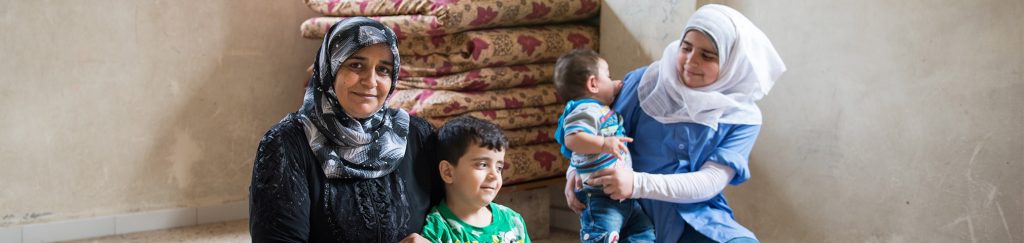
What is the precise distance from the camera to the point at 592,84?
3.11m

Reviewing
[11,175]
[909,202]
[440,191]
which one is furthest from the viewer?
[11,175]

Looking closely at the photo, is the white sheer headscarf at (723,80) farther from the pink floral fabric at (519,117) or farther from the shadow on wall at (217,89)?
the shadow on wall at (217,89)

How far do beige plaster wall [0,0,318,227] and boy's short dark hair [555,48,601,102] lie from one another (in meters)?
2.22

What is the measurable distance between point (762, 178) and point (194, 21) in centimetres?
259

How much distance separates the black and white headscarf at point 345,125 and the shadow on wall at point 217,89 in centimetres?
247

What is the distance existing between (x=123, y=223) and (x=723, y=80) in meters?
2.97

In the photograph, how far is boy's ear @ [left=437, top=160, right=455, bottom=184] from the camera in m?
2.49

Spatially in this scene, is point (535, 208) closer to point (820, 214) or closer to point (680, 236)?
point (820, 214)

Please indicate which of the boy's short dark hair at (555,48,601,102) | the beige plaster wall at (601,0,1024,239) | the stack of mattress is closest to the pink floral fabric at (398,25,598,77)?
the stack of mattress

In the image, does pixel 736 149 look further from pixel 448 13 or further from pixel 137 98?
pixel 137 98

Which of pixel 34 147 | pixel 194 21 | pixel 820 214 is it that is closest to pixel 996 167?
pixel 820 214

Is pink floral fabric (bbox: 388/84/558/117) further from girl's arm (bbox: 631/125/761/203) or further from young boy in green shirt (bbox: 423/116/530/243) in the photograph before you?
young boy in green shirt (bbox: 423/116/530/243)

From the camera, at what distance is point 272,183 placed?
225 centimetres

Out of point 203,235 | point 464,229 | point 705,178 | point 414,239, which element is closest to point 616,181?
point 705,178
